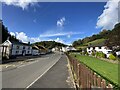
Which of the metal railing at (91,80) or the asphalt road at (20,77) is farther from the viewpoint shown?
the asphalt road at (20,77)

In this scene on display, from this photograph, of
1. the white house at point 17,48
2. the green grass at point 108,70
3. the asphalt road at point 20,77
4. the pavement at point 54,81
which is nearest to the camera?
the pavement at point 54,81

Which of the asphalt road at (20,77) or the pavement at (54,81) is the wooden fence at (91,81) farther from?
the asphalt road at (20,77)

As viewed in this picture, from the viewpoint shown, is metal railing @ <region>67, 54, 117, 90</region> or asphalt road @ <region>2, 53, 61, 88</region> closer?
metal railing @ <region>67, 54, 117, 90</region>

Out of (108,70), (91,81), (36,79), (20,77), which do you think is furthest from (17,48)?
(91,81)

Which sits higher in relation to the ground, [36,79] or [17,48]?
[17,48]

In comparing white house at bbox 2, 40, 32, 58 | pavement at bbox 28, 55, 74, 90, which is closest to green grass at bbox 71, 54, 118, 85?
pavement at bbox 28, 55, 74, 90

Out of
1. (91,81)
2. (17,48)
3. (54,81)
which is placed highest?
(17,48)

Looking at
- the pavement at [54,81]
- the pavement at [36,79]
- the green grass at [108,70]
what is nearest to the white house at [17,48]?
the green grass at [108,70]

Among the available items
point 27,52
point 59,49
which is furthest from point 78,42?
point 27,52

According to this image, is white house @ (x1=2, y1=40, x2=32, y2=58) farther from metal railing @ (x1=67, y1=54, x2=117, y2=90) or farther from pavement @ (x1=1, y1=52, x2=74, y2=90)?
metal railing @ (x1=67, y1=54, x2=117, y2=90)

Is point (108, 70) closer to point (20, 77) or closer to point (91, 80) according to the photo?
point (20, 77)

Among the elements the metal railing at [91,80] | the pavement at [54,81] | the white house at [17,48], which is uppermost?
the white house at [17,48]

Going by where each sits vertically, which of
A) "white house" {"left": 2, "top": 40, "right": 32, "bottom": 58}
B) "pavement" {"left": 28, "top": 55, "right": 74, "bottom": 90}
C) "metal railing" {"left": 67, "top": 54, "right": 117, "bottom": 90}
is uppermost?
"white house" {"left": 2, "top": 40, "right": 32, "bottom": 58}

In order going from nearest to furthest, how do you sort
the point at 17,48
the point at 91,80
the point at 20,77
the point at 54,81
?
1. the point at 91,80
2. the point at 54,81
3. the point at 20,77
4. the point at 17,48
